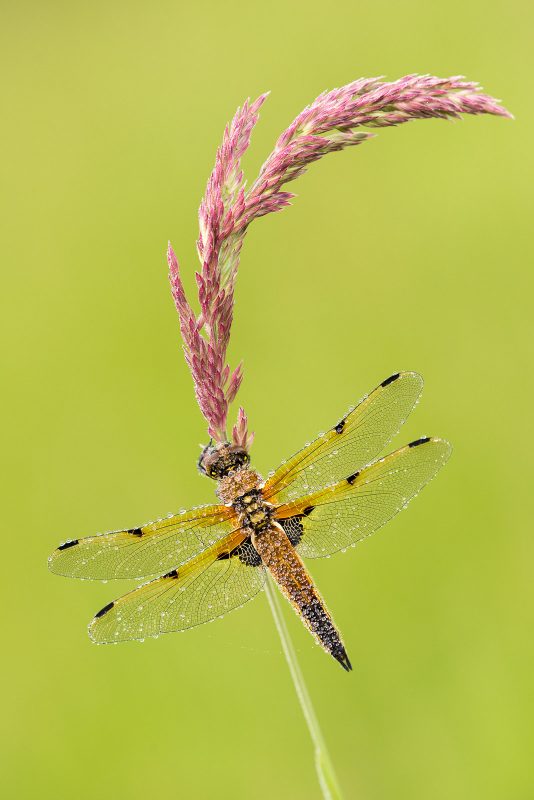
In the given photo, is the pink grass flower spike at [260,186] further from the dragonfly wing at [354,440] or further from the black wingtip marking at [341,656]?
the black wingtip marking at [341,656]

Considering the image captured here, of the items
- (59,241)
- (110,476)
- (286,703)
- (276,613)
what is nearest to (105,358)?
(110,476)

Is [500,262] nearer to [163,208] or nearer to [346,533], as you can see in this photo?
[163,208]

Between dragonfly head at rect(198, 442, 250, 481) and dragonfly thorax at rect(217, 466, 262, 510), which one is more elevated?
dragonfly head at rect(198, 442, 250, 481)

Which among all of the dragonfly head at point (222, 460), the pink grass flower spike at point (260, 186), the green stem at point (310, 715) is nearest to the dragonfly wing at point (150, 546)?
the dragonfly head at point (222, 460)

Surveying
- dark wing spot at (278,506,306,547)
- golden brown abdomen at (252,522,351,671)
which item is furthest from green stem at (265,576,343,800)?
dark wing spot at (278,506,306,547)

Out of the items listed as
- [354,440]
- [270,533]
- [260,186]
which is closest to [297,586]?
[270,533]

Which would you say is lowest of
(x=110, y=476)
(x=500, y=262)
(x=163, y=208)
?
(x=110, y=476)

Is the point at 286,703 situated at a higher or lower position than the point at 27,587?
lower

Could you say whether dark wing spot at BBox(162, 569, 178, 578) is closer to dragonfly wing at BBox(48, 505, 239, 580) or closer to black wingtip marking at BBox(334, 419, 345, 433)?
dragonfly wing at BBox(48, 505, 239, 580)
